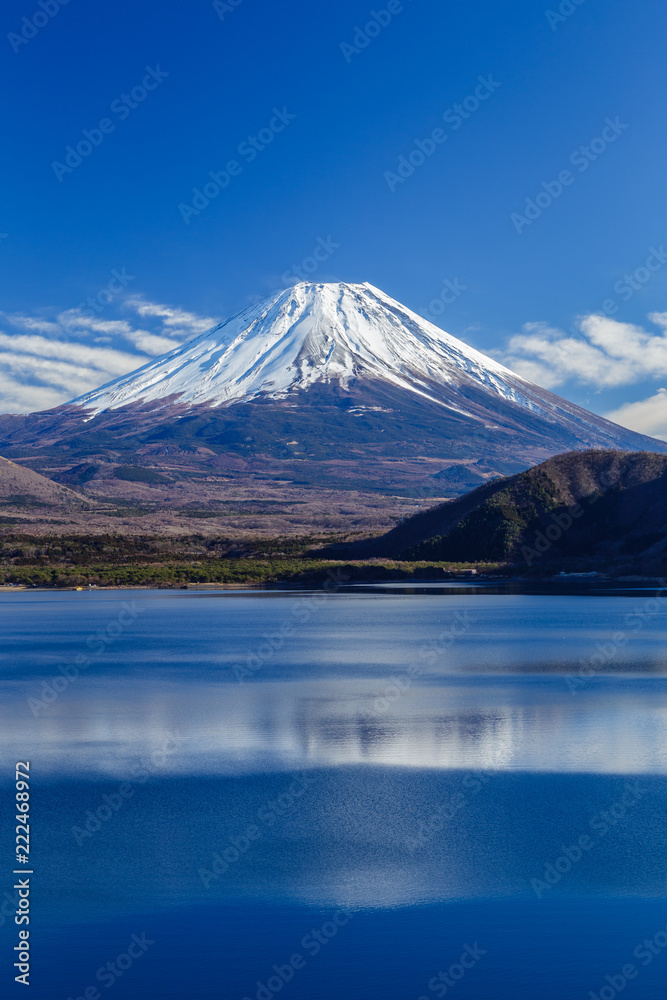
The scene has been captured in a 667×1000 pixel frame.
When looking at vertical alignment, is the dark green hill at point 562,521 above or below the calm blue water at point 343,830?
above

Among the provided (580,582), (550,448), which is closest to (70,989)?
(580,582)

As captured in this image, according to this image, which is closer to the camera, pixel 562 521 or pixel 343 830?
pixel 343 830

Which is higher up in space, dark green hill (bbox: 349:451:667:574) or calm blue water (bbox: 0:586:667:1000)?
dark green hill (bbox: 349:451:667:574)

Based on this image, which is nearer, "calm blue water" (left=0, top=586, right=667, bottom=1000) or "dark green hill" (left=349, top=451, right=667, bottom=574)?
"calm blue water" (left=0, top=586, right=667, bottom=1000)

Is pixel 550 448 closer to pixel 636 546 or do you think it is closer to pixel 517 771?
pixel 636 546

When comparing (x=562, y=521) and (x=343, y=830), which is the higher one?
(x=562, y=521)
